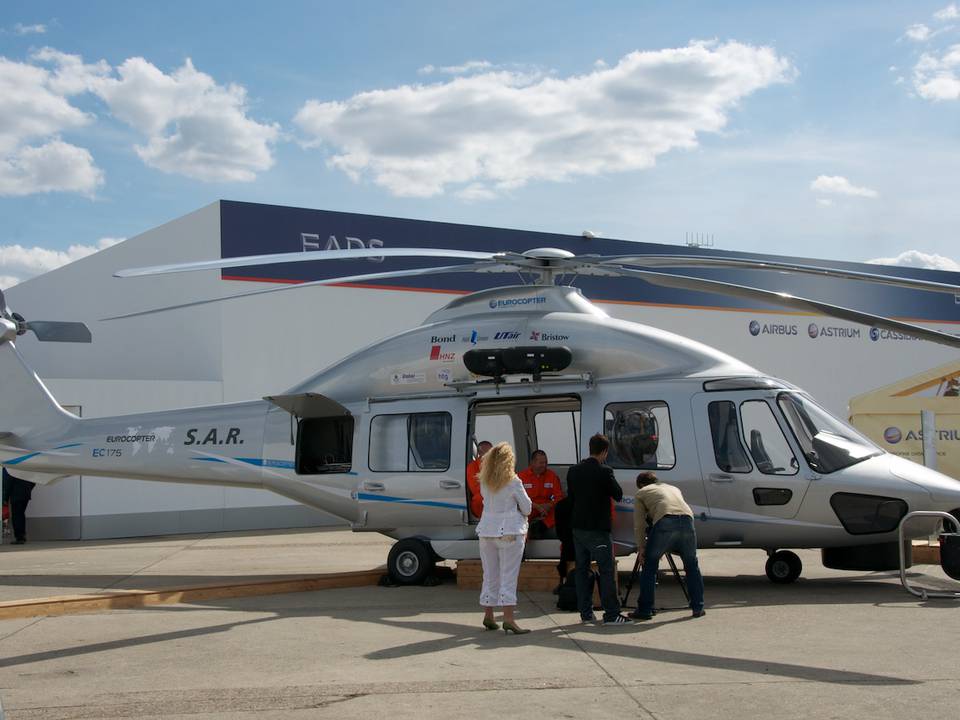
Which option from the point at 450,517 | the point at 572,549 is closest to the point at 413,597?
the point at 450,517

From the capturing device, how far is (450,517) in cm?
1066

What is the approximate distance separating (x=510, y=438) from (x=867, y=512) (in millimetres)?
4209

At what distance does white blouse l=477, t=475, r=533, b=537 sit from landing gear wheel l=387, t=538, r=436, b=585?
283cm

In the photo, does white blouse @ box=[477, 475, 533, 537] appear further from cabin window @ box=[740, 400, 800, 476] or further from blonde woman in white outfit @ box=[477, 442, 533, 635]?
cabin window @ box=[740, 400, 800, 476]

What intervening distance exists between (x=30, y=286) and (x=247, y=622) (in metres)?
11.5

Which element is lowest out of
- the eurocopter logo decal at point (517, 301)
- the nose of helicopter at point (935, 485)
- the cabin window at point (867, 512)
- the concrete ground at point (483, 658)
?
the concrete ground at point (483, 658)

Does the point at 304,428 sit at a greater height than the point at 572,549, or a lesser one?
greater

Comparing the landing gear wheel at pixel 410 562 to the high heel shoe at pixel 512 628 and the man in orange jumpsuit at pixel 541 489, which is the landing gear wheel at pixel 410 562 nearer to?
the man in orange jumpsuit at pixel 541 489

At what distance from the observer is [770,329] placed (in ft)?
79.6

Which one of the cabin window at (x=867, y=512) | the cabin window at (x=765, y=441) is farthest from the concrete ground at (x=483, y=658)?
the cabin window at (x=765, y=441)

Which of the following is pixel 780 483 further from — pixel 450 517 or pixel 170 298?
pixel 170 298

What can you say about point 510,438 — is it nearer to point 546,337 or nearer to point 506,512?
point 546,337

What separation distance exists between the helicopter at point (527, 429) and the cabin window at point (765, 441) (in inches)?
0.9

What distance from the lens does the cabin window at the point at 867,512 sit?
→ 9391 millimetres
